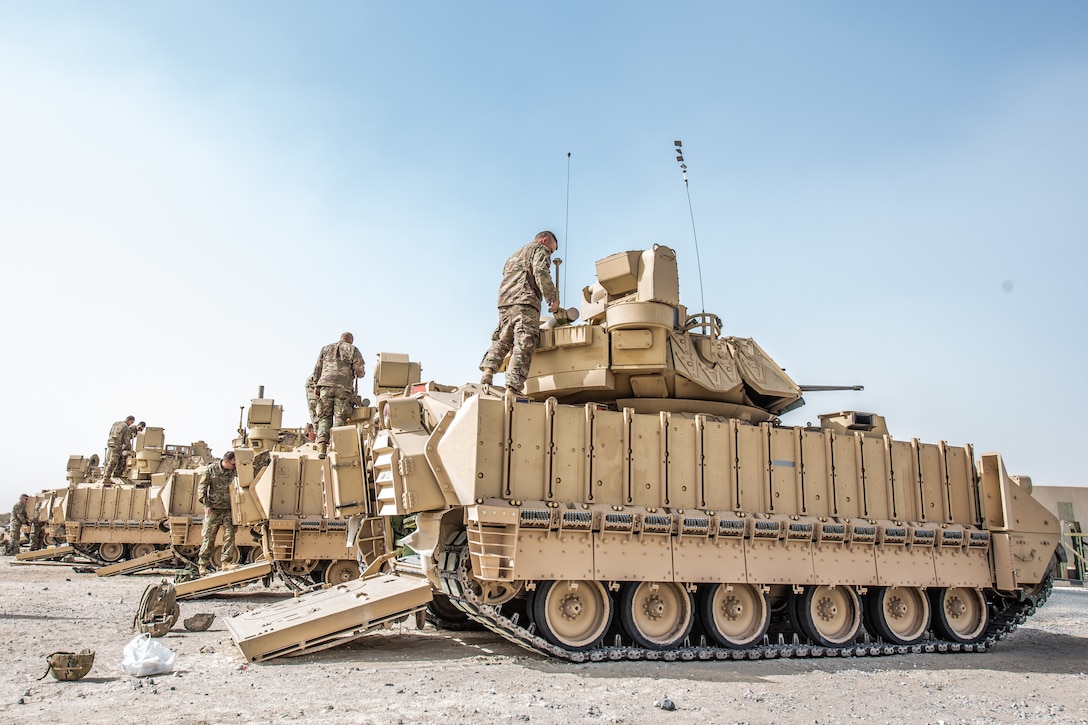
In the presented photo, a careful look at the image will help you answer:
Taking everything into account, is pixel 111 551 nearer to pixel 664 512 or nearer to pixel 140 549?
pixel 140 549

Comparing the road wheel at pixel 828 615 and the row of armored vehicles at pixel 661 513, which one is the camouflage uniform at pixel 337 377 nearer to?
the row of armored vehicles at pixel 661 513

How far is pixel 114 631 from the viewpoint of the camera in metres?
11.4

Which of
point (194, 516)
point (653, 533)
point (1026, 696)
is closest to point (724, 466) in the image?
point (653, 533)

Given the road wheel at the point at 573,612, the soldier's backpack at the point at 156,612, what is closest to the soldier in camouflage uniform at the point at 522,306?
the road wheel at the point at 573,612

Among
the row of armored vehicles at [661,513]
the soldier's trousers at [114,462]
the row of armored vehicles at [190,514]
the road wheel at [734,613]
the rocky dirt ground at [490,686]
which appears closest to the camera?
the rocky dirt ground at [490,686]

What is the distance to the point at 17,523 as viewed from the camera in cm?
3275

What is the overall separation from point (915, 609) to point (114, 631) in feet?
36.7

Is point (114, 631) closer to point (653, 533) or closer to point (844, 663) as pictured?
point (653, 533)

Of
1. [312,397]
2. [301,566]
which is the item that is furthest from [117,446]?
[312,397]

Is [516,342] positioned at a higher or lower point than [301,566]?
higher

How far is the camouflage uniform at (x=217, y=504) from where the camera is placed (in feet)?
56.9

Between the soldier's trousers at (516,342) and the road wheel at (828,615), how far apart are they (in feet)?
15.7

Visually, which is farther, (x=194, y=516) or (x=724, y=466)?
(x=194, y=516)

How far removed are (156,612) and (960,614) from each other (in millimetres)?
11285
